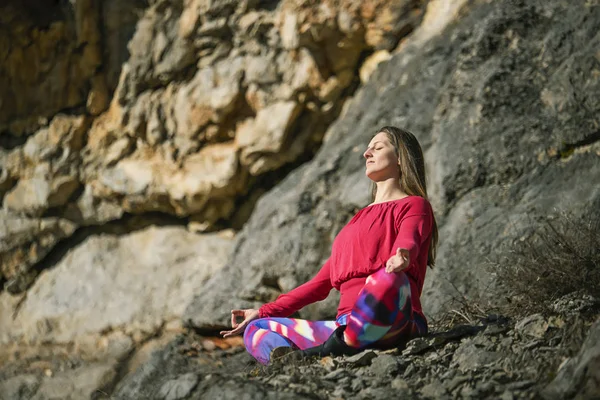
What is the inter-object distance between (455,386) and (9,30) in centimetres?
636

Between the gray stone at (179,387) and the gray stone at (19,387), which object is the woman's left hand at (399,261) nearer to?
the gray stone at (179,387)

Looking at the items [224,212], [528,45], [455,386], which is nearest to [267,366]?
[455,386]

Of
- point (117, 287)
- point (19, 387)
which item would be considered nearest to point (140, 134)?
point (117, 287)

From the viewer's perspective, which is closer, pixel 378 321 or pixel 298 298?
pixel 378 321

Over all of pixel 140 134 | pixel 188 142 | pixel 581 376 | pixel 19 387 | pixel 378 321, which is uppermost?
pixel 140 134

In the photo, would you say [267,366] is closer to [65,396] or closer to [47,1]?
[65,396]

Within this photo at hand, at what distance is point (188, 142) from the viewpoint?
7285mm

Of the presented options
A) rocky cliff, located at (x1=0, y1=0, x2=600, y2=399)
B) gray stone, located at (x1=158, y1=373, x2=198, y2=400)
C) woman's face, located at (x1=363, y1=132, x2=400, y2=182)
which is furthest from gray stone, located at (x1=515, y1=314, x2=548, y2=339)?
rocky cliff, located at (x1=0, y1=0, x2=600, y2=399)

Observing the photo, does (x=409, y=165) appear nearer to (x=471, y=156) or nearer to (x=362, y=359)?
(x=362, y=359)

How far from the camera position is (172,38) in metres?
7.38

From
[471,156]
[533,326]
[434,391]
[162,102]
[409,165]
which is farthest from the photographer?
[162,102]

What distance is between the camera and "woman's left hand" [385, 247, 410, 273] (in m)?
2.68

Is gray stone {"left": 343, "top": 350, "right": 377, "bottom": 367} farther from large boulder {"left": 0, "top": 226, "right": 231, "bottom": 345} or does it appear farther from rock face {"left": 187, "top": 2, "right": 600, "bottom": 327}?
large boulder {"left": 0, "top": 226, "right": 231, "bottom": 345}

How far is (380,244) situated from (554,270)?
884mm
